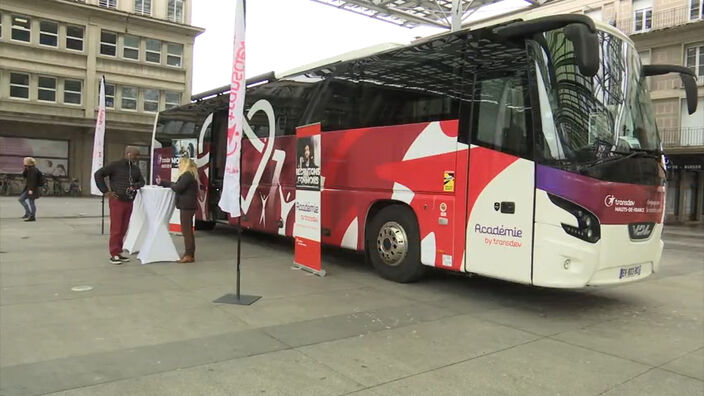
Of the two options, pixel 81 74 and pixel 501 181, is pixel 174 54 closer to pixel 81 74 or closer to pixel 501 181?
pixel 81 74

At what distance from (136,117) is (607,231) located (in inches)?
1410

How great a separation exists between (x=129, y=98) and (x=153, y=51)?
3.75 metres

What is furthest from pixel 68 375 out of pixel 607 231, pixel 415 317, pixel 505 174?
pixel 607 231

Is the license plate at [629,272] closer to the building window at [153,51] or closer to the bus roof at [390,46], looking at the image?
the bus roof at [390,46]

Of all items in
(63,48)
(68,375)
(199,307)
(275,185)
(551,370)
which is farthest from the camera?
(63,48)

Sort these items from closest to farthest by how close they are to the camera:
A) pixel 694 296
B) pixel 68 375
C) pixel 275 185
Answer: pixel 68 375
pixel 694 296
pixel 275 185

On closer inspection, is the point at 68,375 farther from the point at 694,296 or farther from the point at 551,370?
the point at 694,296

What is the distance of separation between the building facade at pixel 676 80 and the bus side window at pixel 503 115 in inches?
870

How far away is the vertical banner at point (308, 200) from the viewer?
8.20 m

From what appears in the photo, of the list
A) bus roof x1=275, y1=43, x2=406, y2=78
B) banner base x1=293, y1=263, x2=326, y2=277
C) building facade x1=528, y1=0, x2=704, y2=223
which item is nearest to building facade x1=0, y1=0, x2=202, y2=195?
building facade x1=528, y1=0, x2=704, y2=223

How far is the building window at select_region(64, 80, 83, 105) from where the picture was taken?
34625 mm

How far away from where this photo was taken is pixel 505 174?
6215 mm

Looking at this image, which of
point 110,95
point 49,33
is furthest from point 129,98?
point 49,33

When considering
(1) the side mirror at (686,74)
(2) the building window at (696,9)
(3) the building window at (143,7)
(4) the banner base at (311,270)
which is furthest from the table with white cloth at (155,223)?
(3) the building window at (143,7)
